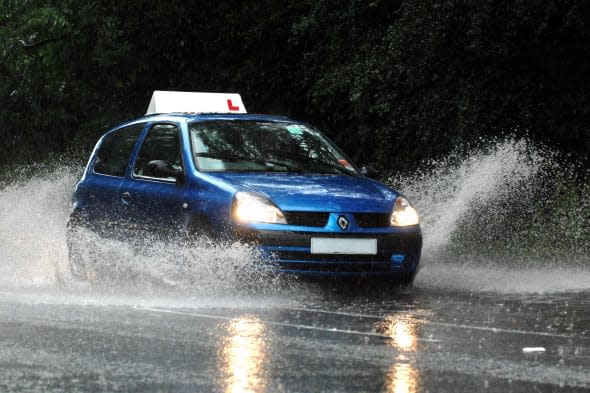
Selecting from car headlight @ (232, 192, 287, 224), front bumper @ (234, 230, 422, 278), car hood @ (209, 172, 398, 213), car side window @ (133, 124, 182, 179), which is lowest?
front bumper @ (234, 230, 422, 278)

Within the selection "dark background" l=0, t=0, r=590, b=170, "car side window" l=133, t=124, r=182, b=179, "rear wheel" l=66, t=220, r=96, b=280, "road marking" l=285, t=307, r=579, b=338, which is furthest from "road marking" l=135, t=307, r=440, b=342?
"dark background" l=0, t=0, r=590, b=170

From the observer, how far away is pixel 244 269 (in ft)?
34.0

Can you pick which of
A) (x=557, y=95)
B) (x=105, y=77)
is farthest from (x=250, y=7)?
(x=557, y=95)

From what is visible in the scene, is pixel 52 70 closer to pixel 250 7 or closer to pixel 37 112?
pixel 37 112

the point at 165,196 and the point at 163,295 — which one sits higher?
the point at 165,196

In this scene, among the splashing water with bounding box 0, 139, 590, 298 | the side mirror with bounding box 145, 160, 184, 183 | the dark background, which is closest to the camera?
the side mirror with bounding box 145, 160, 184, 183

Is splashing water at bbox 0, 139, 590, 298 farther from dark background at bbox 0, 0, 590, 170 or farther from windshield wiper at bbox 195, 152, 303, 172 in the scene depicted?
windshield wiper at bbox 195, 152, 303, 172

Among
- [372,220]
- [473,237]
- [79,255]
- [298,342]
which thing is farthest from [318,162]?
[473,237]

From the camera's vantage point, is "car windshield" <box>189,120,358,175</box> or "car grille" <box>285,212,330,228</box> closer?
"car grille" <box>285,212,330,228</box>

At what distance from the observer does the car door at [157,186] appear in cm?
1116

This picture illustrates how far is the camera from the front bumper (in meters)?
10.3

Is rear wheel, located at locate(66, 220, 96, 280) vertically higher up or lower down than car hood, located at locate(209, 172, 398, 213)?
lower down

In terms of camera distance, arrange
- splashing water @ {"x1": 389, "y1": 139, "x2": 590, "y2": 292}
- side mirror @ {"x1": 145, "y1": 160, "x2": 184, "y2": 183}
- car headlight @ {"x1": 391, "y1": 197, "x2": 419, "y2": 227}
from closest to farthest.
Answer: car headlight @ {"x1": 391, "y1": 197, "x2": 419, "y2": 227}, side mirror @ {"x1": 145, "y1": 160, "x2": 184, "y2": 183}, splashing water @ {"x1": 389, "y1": 139, "x2": 590, "y2": 292}

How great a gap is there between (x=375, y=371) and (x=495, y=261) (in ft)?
27.4
